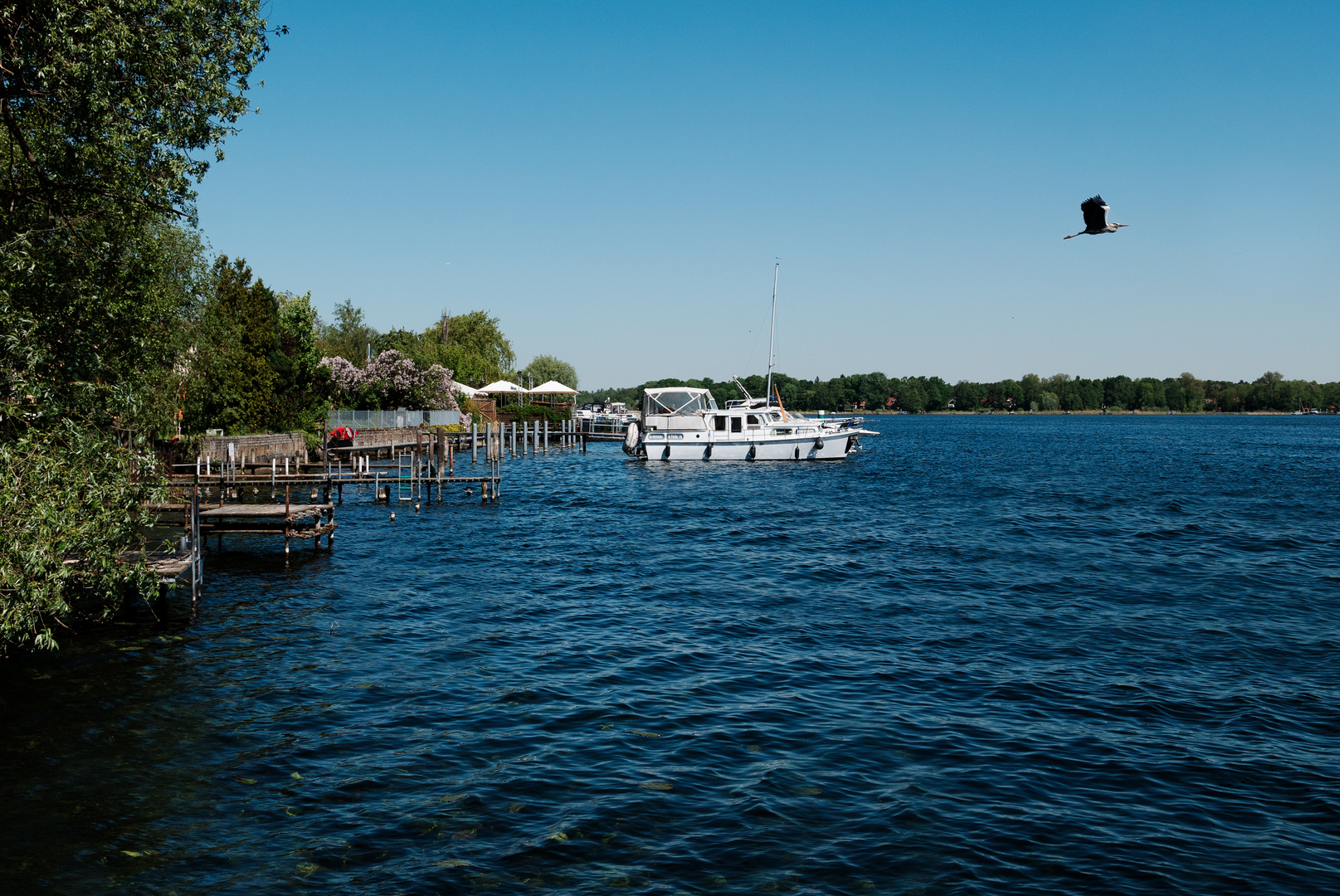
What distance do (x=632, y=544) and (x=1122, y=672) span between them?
53.7ft

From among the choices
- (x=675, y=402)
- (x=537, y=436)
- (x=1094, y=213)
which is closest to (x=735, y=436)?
(x=675, y=402)

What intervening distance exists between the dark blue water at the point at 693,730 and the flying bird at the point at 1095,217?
23.7 feet

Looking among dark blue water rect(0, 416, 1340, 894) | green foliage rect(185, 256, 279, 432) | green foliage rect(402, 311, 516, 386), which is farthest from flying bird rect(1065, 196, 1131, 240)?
green foliage rect(402, 311, 516, 386)

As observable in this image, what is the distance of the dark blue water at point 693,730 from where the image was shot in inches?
345

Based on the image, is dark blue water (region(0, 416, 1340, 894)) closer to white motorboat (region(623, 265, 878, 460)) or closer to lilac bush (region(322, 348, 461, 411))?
white motorboat (region(623, 265, 878, 460))

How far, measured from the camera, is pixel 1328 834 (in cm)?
941

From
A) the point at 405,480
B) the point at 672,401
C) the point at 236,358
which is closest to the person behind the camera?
the point at 405,480

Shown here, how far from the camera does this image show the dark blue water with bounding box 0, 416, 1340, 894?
876 centimetres

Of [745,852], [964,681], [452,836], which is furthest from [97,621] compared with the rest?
[964,681]

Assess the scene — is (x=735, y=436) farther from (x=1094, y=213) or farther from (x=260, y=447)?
(x=1094, y=213)

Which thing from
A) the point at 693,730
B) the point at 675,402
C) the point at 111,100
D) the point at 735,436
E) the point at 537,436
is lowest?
the point at 693,730

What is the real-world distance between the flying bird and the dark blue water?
7215 millimetres

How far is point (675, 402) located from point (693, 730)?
171 feet

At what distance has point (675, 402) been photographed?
6375 cm
